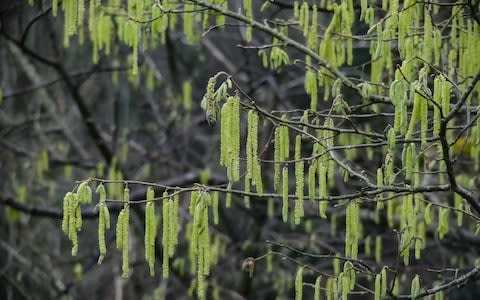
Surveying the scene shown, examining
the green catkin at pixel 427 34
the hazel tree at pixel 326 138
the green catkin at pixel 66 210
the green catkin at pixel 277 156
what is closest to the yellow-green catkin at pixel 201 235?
the hazel tree at pixel 326 138

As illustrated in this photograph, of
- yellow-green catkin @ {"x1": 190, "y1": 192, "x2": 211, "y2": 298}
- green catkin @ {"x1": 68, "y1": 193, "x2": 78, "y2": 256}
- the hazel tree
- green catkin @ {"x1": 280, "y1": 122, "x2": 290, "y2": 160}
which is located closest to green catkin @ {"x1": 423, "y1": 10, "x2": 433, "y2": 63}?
the hazel tree

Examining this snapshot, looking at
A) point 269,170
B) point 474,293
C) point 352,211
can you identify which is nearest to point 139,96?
point 269,170

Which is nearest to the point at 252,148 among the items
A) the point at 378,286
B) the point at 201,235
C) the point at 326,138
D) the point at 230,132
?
the point at 230,132

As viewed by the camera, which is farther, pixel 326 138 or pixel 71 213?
pixel 326 138

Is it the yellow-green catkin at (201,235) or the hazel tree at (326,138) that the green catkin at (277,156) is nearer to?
the hazel tree at (326,138)

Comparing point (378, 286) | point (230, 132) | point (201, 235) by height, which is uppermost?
point (230, 132)

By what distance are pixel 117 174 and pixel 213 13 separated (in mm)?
3076

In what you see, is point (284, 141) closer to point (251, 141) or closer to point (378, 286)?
point (251, 141)

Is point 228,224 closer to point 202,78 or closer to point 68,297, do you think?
point 68,297

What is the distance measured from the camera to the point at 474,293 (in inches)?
342

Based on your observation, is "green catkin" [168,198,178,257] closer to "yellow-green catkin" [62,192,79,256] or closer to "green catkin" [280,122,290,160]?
"yellow-green catkin" [62,192,79,256]

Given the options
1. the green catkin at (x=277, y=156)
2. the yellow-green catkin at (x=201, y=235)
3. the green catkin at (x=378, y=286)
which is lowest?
the green catkin at (x=378, y=286)

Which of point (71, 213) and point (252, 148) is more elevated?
point (252, 148)

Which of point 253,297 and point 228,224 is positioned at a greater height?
point 228,224
